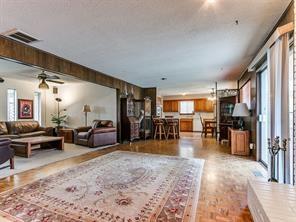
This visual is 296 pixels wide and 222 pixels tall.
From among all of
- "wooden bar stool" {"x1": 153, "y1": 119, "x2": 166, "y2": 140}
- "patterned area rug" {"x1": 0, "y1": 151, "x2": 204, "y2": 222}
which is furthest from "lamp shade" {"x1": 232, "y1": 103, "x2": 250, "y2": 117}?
"wooden bar stool" {"x1": 153, "y1": 119, "x2": 166, "y2": 140}

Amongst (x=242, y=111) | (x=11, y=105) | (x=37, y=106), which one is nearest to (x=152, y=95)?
(x=242, y=111)

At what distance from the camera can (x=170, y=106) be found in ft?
39.4

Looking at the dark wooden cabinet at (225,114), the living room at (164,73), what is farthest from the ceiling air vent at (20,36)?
the dark wooden cabinet at (225,114)

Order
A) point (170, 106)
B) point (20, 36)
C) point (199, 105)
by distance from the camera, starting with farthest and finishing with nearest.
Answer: point (170, 106) → point (199, 105) → point (20, 36)

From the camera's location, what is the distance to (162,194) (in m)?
2.41

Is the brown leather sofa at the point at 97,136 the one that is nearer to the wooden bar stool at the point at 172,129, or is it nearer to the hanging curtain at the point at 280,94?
the wooden bar stool at the point at 172,129

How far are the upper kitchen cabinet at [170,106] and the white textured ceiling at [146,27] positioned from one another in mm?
7363

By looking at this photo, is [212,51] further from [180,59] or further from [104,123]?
[104,123]

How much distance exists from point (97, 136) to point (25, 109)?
12.3 ft

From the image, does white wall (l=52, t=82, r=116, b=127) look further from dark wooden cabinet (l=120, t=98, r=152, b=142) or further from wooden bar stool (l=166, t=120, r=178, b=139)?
wooden bar stool (l=166, t=120, r=178, b=139)

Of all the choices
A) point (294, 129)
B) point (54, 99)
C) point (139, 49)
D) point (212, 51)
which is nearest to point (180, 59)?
point (212, 51)

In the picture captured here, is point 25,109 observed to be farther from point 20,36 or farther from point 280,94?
point 280,94

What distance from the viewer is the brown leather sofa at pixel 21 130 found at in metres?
5.86

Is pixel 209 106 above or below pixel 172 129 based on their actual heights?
above
